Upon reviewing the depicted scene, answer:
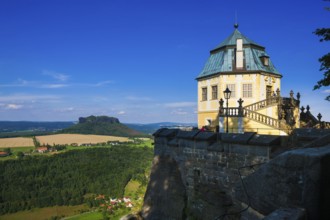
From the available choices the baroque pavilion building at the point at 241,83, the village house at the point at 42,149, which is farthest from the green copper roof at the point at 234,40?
the village house at the point at 42,149

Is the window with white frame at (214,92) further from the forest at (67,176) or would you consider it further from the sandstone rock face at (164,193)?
the forest at (67,176)

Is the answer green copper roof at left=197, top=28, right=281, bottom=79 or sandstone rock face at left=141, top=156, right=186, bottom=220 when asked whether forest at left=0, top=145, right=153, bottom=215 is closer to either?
green copper roof at left=197, top=28, right=281, bottom=79

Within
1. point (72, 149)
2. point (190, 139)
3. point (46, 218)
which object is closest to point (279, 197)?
point (190, 139)

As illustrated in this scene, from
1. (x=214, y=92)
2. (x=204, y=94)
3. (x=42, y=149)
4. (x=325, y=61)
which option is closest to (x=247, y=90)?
(x=214, y=92)

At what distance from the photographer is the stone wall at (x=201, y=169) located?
7.59 m

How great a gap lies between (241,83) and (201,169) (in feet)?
46.0

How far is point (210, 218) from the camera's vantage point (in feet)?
30.5

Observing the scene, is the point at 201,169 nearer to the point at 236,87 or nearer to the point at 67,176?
the point at 236,87

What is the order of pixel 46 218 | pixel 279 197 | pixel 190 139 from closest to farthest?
pixel 279 197
pixel 190 139
pixel 46 218

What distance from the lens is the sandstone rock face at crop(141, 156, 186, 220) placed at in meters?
11.0

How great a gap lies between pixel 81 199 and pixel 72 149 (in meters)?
36.3

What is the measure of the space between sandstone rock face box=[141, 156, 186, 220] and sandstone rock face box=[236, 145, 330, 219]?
7.69 metres

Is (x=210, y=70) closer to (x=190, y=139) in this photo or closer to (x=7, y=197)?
(x=190, y=139)

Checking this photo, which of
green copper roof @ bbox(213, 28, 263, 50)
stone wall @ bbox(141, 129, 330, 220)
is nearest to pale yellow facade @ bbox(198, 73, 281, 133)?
green copper roof @ bbox(213, 28, 263, 50)
